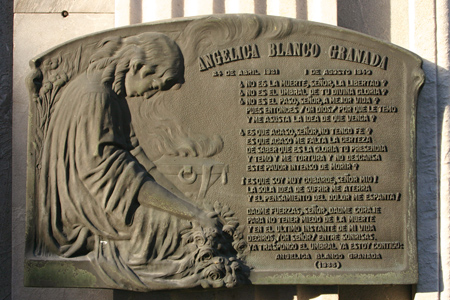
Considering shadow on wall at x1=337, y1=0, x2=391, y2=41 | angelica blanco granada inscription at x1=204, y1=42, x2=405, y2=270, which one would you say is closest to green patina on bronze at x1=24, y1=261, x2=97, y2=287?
angelica blanco granada inscription at x1=204, y1=42, x2=405, y2=270

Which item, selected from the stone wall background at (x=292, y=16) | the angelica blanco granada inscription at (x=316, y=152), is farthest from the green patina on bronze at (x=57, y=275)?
the angelica blanco granada inscription at (x=316, y=152)

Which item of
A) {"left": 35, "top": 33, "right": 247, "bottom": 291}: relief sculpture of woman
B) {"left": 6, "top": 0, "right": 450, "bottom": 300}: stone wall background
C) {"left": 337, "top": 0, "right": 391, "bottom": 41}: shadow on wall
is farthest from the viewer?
{"left": 337, "top": 0, "right": 391, "bottom": 41}: shadow on wall

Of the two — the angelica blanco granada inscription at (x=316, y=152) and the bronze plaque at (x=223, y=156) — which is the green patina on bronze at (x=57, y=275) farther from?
the angelica blanco granada inscription at (x=316, y=152)

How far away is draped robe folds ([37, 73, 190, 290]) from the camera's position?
3.58 metres

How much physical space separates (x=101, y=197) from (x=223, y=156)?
967mm

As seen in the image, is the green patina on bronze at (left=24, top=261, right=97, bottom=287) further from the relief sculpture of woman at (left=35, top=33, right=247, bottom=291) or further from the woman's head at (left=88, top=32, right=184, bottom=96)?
the woman's head at (left=88, top=32, right=184, bottom=96)

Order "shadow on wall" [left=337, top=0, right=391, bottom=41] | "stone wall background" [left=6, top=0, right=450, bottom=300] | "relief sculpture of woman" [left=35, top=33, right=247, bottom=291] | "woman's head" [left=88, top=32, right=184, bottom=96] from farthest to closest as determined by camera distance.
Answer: "shadow on wall" [left=337, top=0, right=391, bottom=41] → "stone wall background" [left=6, top=0, right=450, bottom=300] → "woman's head" [left=88, top=32, right=184, bottom=96] → "relief sculpture of woman" [left=35, top=33, right=247, bottom=291]

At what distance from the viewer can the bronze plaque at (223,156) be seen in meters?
3.60

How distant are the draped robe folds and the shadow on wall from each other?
220 centimetres

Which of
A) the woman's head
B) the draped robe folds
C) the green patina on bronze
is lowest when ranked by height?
the green patina on bronze

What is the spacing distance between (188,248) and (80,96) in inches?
55.9

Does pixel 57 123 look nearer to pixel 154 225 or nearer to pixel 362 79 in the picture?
pixel 154 225

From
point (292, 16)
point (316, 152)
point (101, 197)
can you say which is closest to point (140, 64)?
point (101, 197)

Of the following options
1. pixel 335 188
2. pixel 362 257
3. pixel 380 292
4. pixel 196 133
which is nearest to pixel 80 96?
pixel 196 133
